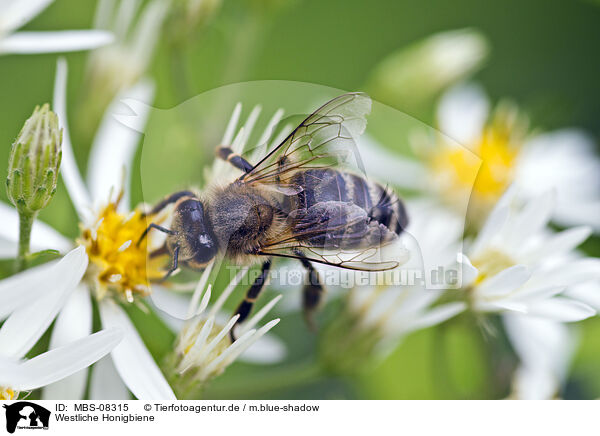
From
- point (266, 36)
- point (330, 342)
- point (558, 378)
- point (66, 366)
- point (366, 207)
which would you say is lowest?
point (558, 378)

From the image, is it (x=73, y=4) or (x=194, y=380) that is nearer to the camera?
(x=194, y=380)

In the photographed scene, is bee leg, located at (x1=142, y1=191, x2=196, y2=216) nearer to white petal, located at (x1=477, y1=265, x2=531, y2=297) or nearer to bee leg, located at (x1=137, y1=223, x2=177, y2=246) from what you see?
bee leg, located at (x1=137, y1=223, x2=177, y2=246)

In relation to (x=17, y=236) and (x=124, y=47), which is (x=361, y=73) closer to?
(x=124, y=47)

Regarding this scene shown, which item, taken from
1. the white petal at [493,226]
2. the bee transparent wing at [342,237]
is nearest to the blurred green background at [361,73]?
the white petal at [493,226]

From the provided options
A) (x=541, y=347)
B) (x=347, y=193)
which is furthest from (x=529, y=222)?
(x=541, y=347)

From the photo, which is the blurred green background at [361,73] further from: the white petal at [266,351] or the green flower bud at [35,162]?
the green flower bud at [35,162]

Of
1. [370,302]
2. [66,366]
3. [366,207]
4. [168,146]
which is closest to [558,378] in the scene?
[370,302]

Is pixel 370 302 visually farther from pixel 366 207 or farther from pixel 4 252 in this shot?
pixel 4 252
